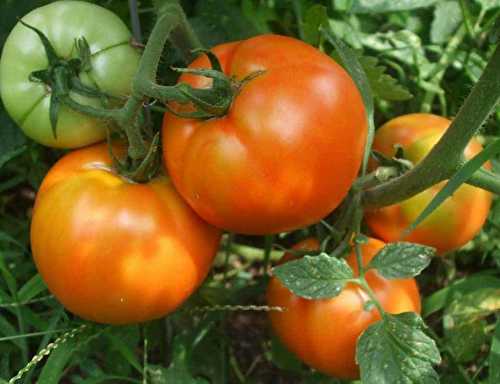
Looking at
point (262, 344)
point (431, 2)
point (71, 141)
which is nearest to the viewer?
point (71, 141)

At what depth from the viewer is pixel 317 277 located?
101cm

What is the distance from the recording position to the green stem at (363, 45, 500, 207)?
92cm

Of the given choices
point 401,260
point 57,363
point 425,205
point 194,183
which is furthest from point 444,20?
point 57,363

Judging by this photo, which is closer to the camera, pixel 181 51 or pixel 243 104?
pixel 243 104

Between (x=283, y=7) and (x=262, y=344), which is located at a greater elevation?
(x=283, y=7)

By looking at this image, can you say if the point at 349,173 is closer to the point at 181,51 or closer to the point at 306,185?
the point at 306,185

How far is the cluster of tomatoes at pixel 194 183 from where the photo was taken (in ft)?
3.02

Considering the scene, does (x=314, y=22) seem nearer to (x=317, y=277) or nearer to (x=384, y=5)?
(x=384, y=5)

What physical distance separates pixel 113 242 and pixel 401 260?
381mm

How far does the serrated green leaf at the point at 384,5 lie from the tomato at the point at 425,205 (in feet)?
0.75

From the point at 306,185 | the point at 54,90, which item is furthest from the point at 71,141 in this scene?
the point at 306,185

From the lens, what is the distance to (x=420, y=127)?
3.95ft

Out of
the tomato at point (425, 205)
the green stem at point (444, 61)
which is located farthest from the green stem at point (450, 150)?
the green stem at point (444, 61)

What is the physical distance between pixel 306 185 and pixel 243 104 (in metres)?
0.13
